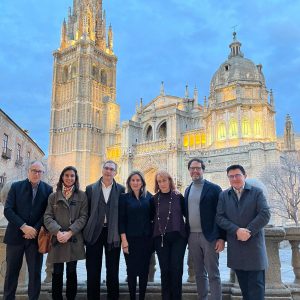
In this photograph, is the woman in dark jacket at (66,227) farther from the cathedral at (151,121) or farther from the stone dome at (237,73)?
the stone dome at (237,73)

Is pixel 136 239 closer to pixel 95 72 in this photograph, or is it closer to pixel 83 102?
pixel 83 102

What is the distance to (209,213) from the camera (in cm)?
449

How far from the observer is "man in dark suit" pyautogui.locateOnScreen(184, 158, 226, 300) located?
4418 mm

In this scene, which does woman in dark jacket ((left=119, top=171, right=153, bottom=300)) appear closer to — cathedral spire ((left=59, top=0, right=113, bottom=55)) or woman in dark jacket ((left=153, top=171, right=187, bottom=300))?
woman in dark jacket ((left=153, top=171, right=187, bottom=300))

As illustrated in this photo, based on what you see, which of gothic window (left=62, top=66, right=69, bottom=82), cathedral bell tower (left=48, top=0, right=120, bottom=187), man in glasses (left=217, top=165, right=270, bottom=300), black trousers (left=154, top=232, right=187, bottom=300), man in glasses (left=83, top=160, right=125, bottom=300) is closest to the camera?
man in glasses (left=217, top=165, right=270, bottom=300)

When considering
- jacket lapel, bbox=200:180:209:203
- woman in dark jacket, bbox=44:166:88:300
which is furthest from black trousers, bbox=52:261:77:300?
jacket lapel, bbox=200:180:209:203

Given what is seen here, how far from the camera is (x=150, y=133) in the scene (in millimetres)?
49969

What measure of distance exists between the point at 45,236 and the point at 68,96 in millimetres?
55321

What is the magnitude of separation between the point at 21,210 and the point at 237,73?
41.2m

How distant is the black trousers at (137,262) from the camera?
4.65m

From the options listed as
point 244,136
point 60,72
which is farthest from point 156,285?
point 60,72

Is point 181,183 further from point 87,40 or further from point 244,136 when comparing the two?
point 87,40

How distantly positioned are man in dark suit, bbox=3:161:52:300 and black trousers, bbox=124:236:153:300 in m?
1.27

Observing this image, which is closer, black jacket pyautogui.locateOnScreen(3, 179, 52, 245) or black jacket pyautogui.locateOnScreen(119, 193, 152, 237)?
black jacket pyautogui.locateOnScreen(3, 179, 52, 245)
